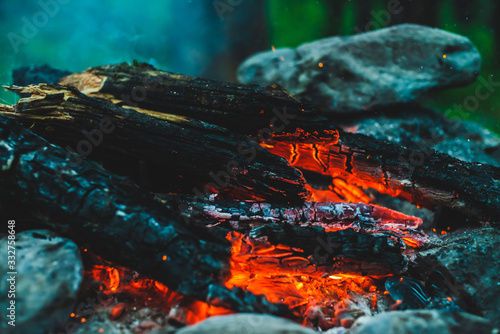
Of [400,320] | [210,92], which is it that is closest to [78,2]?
[210,92]

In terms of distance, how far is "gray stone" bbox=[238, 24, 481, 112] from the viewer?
501 centimetres

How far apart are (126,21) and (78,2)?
1074 mm

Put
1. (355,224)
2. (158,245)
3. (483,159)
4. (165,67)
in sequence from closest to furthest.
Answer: (158,245) → (355,224) → (483,159) → (165,67)

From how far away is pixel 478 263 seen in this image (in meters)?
2.35

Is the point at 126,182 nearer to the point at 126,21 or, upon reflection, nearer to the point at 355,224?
the point at 355,224

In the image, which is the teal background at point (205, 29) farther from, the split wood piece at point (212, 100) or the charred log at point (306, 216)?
the charred log at point (306, 216)

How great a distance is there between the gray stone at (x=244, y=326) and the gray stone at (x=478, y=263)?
1546 mm

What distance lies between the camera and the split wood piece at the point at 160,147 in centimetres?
270

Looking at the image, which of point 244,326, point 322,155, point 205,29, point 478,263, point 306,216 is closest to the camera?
point 244,326

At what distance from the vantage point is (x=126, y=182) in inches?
85.4

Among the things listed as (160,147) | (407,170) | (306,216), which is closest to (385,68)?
(407,170)

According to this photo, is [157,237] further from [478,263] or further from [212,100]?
[478,263]

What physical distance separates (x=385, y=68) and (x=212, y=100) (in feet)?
12.1

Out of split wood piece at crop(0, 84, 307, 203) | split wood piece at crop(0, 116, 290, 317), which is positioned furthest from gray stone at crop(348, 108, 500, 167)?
split wood piece at crop(0, 116, 290, 317)
